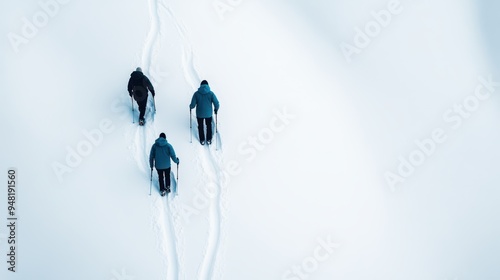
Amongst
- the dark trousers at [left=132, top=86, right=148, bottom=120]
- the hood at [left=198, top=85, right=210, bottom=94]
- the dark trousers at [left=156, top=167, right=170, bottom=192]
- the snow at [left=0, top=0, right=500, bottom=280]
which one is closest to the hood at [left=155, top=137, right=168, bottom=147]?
the dark trousers at [left=156, top=167, right=170, bottom=192]

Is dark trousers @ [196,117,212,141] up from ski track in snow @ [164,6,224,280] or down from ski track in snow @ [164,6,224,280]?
up

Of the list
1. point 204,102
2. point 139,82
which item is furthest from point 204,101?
point 139,82

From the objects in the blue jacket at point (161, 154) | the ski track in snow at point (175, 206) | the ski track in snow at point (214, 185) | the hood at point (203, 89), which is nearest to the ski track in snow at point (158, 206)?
the ski track in snow at point (175, 206)

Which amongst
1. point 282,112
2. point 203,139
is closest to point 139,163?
point 203,139

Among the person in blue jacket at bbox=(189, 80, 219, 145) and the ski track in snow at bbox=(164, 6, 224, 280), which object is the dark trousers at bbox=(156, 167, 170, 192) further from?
the person in blue jacket at bbox=(189, 80, 219, 145)

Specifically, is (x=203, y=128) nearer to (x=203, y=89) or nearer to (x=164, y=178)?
(x=203, y=89)

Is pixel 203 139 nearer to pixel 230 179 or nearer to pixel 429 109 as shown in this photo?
pixel 230 179
